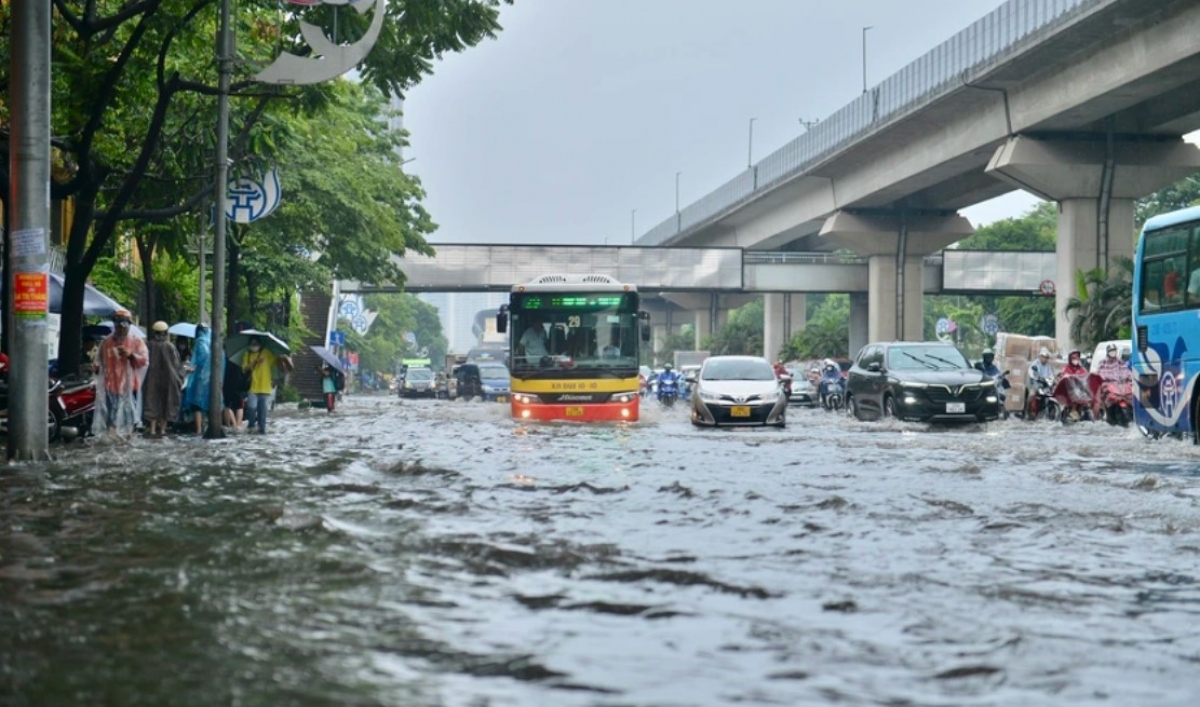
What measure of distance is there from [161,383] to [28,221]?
7.56m

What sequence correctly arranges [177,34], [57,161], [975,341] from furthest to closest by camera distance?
[975,341] < [57,161] < [177,34]

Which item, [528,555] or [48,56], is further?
[48,56]

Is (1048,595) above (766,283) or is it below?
below

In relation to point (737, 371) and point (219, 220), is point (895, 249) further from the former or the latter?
point (219, 220)

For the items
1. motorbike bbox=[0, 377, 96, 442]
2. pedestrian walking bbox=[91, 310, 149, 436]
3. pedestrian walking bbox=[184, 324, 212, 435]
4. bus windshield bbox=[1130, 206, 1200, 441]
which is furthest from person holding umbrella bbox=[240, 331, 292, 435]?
bus windshield bbox=[1130, 206, 1200, 441]

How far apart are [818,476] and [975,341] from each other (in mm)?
91508

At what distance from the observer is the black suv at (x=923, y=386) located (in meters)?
28.4

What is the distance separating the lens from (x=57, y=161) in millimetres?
30109

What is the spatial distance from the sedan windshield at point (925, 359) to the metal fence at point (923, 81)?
827 cm

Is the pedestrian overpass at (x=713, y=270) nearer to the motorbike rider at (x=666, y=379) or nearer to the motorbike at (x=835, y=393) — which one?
the motorbike at (x=835, y=393)

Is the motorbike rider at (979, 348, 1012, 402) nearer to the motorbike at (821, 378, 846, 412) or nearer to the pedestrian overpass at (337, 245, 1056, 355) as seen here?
the motorbike at (821, 378, 846, 412)

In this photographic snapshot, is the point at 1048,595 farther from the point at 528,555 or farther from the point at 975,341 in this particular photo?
the point at 975,341

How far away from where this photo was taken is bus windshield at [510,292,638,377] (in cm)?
2880

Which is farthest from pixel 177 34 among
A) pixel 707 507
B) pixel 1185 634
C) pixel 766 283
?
pixel 766 283
